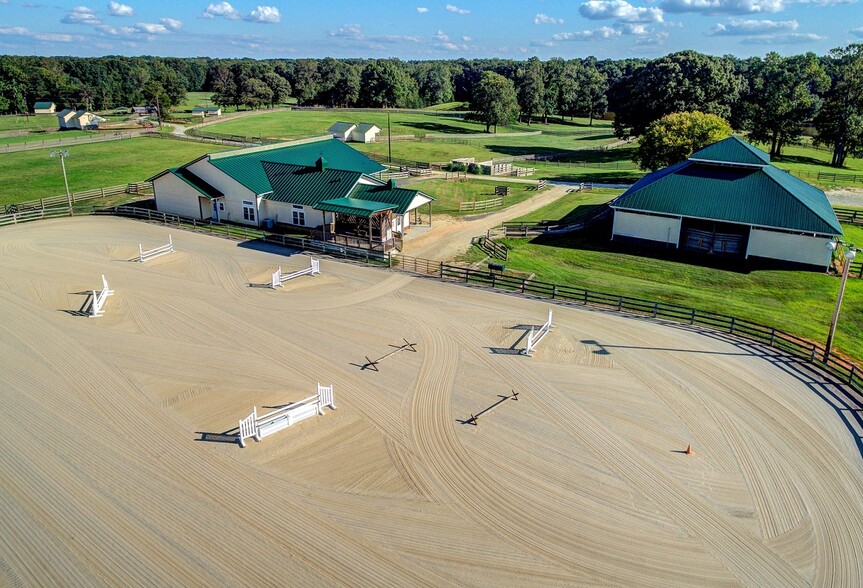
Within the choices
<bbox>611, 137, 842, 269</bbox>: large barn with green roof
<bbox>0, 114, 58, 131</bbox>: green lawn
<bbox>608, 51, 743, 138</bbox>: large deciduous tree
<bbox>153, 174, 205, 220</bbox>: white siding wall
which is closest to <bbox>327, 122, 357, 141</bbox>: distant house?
<bbox>608, 51, 743, 138</bbox>: large deciduous tree

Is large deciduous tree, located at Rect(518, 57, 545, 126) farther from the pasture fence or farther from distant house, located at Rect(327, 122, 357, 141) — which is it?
the pasture fence

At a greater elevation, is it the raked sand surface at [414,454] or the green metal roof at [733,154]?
the green metal roof at [733,154]

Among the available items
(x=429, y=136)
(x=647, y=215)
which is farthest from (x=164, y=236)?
(x=429, y=136)

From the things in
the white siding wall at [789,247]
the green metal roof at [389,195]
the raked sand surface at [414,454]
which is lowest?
the raked sand surface at [414,454]

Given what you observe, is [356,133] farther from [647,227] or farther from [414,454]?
[414,454]

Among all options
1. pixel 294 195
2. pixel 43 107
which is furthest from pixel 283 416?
pixel 43 107

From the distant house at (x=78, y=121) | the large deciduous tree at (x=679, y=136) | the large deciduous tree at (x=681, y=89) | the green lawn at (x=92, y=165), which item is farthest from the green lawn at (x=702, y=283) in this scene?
the distant house at (x=78, y=121)

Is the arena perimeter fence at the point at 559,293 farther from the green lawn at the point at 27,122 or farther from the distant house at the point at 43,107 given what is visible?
the distant house at the point at 43,107
